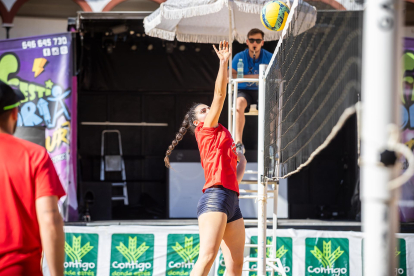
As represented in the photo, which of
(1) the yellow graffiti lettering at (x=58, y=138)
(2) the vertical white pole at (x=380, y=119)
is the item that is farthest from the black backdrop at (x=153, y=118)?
→ (2) the vertical white pole at (x=380, y=119)

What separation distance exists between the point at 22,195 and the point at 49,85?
21.4 feet

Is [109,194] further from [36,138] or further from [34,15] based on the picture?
[34,15]

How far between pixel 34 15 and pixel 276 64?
25.4ft

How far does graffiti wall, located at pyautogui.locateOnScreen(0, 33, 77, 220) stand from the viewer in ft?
26.8

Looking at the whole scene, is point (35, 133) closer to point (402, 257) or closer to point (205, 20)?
point (205, 20)

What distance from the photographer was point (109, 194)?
945 cm

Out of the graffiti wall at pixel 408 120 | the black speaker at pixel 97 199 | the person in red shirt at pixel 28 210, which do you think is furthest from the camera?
the black speaker at pixel 97 199

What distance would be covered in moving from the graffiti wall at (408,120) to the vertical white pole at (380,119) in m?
7.00

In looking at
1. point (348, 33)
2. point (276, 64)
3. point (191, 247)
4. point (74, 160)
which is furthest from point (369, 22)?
point (74, 160)

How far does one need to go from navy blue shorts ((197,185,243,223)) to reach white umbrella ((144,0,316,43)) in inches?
117

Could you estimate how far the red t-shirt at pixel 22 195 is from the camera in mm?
2131

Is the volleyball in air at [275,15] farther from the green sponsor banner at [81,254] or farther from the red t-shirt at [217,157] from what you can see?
the green sponsor banner at [81,254]

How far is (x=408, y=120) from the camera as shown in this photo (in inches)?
324

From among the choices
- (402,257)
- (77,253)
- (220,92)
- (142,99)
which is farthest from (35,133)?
(402,257)
